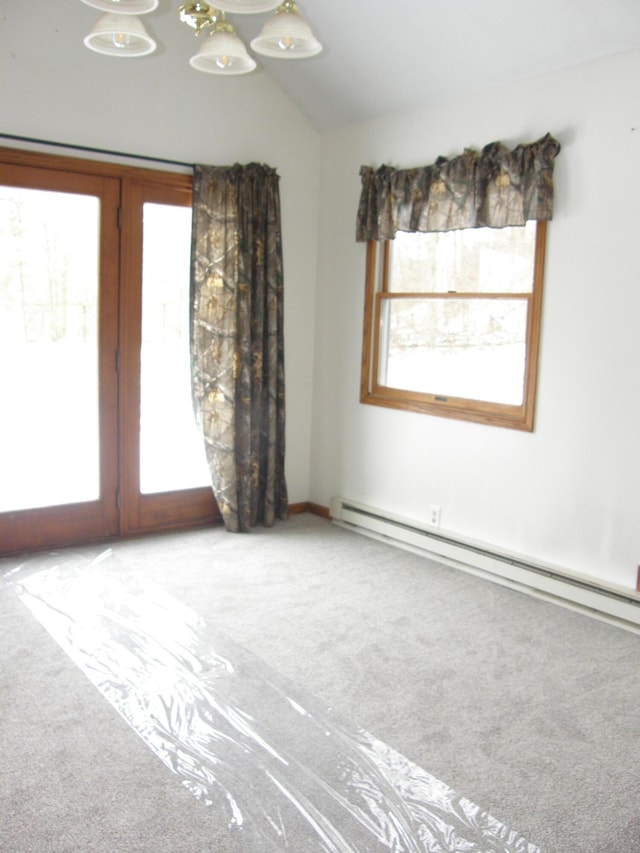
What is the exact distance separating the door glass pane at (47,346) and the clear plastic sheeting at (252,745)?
886mm

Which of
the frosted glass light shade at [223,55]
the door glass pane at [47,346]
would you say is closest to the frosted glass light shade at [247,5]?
the frosted glass light shade at [223,55]

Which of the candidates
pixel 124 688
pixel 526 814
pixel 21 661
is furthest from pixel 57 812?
pixel 526 814

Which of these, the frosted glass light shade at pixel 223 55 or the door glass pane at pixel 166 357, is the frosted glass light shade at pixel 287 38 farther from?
the door glass pane at pixel 166 357

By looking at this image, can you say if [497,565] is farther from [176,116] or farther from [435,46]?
[176,116]

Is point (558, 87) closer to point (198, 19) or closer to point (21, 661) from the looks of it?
point (198, 19)

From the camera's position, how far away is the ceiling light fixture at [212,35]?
8.48ft

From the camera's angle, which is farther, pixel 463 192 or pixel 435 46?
pixel 463 192

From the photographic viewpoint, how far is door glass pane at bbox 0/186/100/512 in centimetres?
421

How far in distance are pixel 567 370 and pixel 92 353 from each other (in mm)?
2568

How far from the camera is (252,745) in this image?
2639 millimetres

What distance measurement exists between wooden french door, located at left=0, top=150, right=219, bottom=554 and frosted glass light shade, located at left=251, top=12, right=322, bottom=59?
1.96 metres

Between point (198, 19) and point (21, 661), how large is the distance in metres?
2.46

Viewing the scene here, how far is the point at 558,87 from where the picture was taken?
3.88 metres

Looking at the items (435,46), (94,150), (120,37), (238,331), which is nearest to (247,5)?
(120,37)
